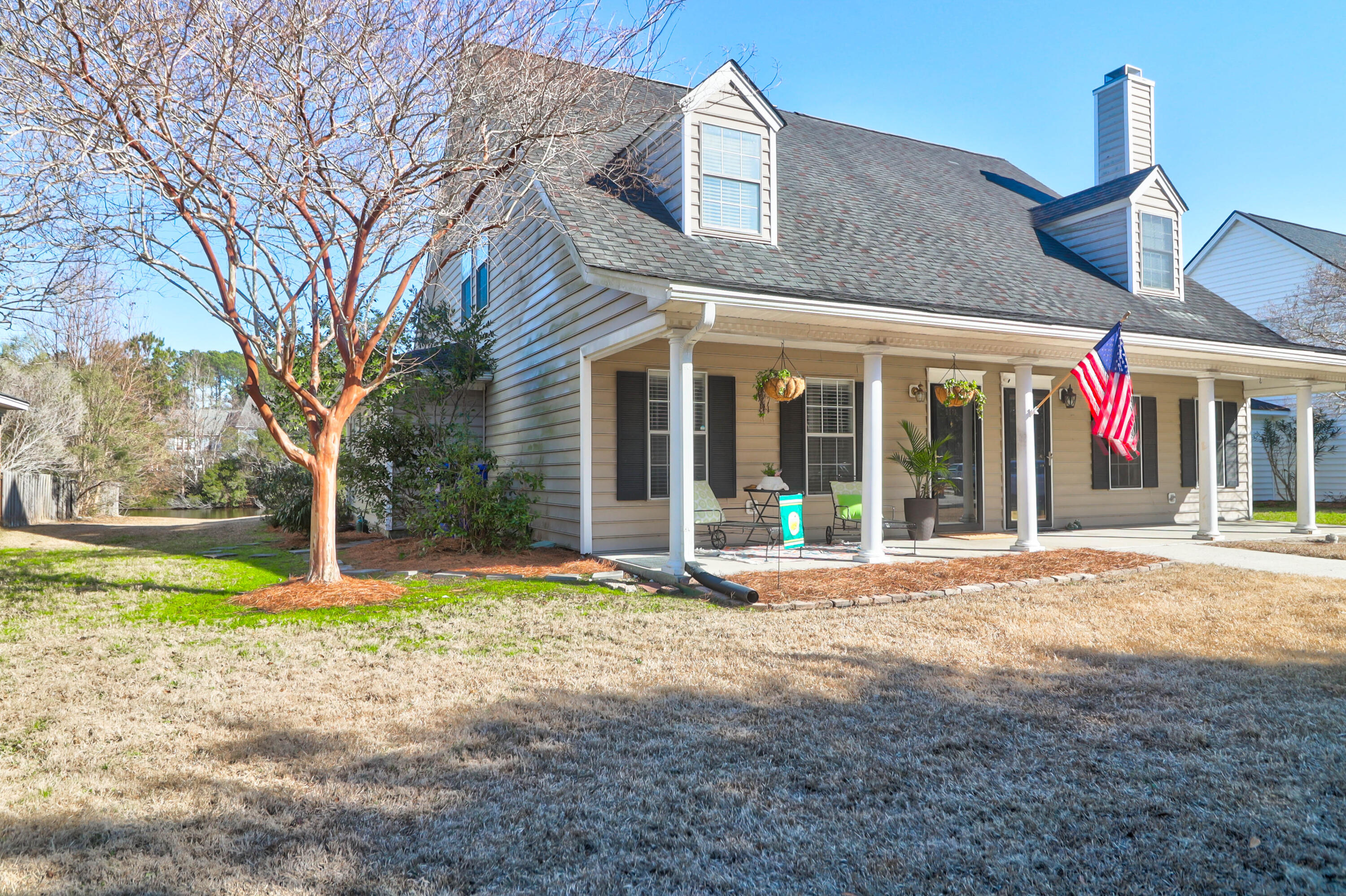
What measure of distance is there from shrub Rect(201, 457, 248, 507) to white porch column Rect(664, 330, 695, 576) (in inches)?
838

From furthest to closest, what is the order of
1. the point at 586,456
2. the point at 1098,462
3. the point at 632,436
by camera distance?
the point at 1098,462 < the point at 632,436 < the point at 586,456

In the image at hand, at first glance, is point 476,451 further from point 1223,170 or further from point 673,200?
point 1223,170

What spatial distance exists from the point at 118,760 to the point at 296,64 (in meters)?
5.49

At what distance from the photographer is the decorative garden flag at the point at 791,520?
7059 mm

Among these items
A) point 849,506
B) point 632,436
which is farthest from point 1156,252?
point 632,436

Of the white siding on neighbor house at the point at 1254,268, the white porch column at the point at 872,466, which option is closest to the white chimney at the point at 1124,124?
the white porch column at the point at 872,466

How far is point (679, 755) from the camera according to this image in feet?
10.8

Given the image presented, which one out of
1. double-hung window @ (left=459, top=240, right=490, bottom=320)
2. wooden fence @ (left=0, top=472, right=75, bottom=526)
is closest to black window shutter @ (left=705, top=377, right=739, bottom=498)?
double-hung window @ (left=459, top=240, right=490, bottom=320)

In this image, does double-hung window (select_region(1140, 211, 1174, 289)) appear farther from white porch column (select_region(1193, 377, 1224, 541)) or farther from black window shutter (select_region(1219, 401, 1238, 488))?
black window shutter (select_region(1219, 401, 1238, 488))

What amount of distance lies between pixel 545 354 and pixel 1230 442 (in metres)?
11.8

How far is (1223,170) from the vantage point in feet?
67.0

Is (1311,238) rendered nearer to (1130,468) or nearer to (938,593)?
(1130,468)

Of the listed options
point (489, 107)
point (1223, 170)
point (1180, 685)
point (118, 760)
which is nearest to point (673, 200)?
point (489, 107)

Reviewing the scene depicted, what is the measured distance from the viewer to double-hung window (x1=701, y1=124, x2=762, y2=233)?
888cm
